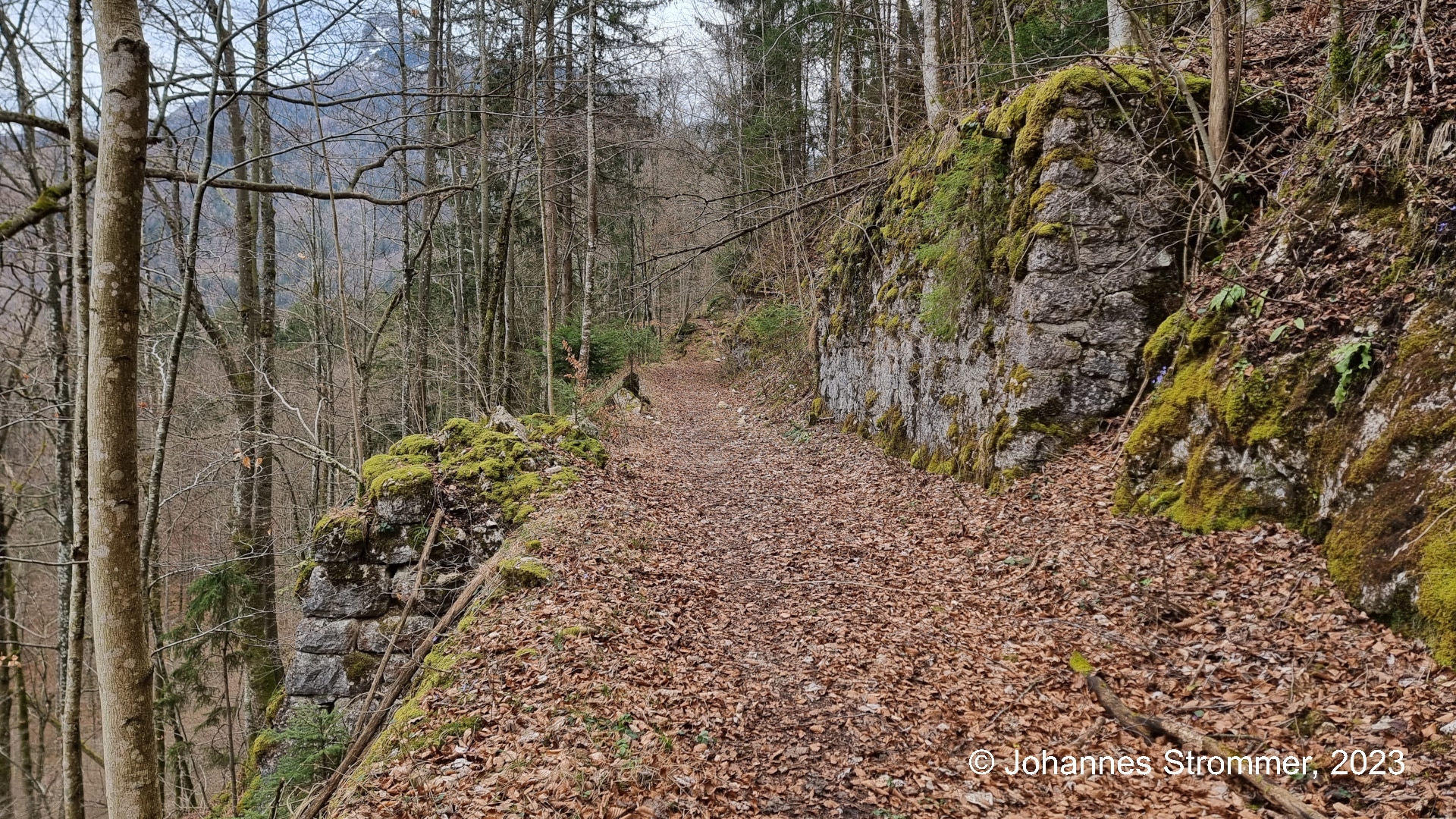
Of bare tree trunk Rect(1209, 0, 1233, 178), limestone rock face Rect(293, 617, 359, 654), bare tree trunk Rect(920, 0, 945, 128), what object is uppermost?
bare tree trunk Rect(920, 0, 945, 128)

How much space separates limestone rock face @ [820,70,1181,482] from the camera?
7379 mm

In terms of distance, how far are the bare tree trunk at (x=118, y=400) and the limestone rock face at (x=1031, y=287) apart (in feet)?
25.5

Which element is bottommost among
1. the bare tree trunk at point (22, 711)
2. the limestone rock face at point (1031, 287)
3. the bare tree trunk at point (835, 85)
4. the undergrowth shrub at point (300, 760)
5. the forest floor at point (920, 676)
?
the bare tree trunk at point (22, 711)

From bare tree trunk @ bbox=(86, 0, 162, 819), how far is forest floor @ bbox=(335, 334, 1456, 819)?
153 cm

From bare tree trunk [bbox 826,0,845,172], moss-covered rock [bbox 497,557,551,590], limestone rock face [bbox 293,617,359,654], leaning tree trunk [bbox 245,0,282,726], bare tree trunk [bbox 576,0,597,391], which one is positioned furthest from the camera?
bare tree trunk [bbox 826,0,845,172]

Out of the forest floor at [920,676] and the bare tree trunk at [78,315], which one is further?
the forest floor at [920,676]

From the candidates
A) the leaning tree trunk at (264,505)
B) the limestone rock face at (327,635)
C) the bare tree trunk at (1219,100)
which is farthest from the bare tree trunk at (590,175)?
the bare tree trunk at (1219,100)

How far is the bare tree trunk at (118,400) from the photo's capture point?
2330 millimetres

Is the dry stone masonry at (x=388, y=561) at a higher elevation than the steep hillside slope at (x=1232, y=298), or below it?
below

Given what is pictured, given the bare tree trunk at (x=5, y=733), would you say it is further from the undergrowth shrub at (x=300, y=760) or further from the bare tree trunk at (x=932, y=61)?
the bare tree trunk at (x=932, y=61)

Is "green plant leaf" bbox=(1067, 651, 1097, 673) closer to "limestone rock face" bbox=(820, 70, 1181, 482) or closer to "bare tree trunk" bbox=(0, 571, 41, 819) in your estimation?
"limestone rock face" bbox=(820, 70, 1181, 482)

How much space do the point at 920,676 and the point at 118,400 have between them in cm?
497

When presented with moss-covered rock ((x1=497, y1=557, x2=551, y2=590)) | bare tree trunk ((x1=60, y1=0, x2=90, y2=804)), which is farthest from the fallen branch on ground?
bare tree trunk ((x1=60, y1=0, x2=90, y2=804))

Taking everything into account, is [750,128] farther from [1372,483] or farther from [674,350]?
[1372,483]
